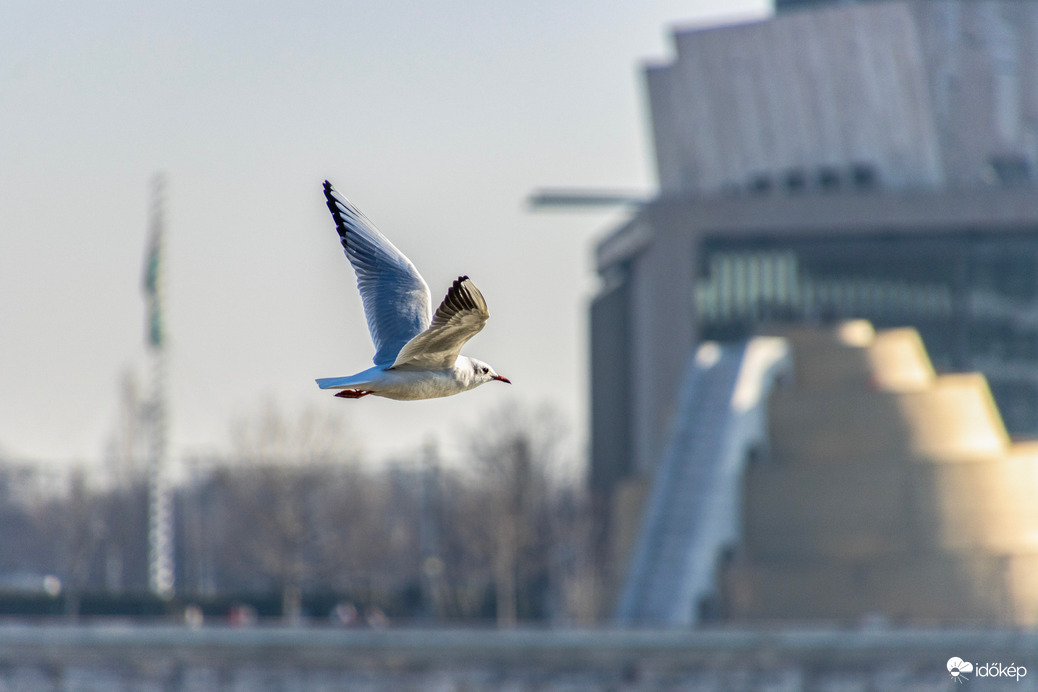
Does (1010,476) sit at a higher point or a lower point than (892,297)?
lower

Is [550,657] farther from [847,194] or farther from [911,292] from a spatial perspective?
[911,292]

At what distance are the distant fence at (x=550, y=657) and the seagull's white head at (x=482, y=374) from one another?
29.1m

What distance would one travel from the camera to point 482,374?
12.7 metres

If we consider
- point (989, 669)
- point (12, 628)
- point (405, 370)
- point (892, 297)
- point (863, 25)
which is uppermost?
point (863, 25)

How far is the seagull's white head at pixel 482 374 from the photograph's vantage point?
1253 cm

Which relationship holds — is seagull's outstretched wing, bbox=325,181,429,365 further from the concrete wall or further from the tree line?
the concrete wall

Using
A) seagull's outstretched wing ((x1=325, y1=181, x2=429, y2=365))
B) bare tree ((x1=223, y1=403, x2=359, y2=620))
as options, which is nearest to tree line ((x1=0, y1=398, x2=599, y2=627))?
bare tree ((x1=223, y1=403, x2=359, y2=620))

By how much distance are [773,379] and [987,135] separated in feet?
75.0

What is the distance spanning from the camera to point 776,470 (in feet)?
187

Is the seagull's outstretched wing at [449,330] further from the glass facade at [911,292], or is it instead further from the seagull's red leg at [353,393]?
the glass facade at [911,292]

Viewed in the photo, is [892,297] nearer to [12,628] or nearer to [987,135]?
[987,135]

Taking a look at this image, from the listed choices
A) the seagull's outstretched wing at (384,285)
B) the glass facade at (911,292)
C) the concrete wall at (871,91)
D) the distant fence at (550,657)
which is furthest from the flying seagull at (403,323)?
the concrete wall at (871,91)

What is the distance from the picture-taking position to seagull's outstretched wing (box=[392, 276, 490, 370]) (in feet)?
34.3

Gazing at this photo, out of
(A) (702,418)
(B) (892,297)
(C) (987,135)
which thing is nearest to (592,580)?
(A) (702,418)
